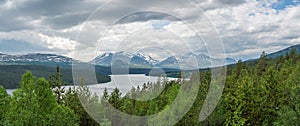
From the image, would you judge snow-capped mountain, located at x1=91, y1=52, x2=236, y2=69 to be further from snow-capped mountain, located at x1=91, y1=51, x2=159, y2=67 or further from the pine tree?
the pine tree

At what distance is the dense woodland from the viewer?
1056 inches

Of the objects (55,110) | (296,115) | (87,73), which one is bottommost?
(296,115)

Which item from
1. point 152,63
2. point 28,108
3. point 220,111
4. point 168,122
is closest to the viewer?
point 152,63

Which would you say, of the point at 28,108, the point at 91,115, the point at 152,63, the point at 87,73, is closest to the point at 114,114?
the point at 91,115

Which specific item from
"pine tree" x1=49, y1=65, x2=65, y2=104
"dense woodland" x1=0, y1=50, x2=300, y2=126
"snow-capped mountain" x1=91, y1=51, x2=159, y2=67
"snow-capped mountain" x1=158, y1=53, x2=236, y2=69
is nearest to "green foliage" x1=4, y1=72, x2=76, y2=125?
"dense woodland" x1=0, y1=50, x2=300, y2=126

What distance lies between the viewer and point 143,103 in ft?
122

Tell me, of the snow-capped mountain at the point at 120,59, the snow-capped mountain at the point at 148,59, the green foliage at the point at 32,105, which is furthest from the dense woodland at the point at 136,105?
the snow-capped mountain at the point at 120,59

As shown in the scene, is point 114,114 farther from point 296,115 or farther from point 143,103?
point 296,115

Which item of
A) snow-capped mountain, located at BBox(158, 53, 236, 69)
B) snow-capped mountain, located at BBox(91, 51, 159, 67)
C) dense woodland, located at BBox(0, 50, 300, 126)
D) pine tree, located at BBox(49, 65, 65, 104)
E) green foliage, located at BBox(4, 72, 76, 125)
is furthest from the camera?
pine tree, located at BBox(49, 65, 65, 104)

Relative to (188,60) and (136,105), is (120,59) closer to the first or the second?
(188,60)

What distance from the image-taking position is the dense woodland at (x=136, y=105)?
26.8 meters

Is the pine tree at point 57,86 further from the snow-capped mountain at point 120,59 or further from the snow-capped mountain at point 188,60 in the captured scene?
the snow-capped mountain at point 120,59

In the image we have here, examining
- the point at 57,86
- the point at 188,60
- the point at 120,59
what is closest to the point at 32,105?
the point at 57,86

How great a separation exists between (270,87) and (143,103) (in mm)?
14950
